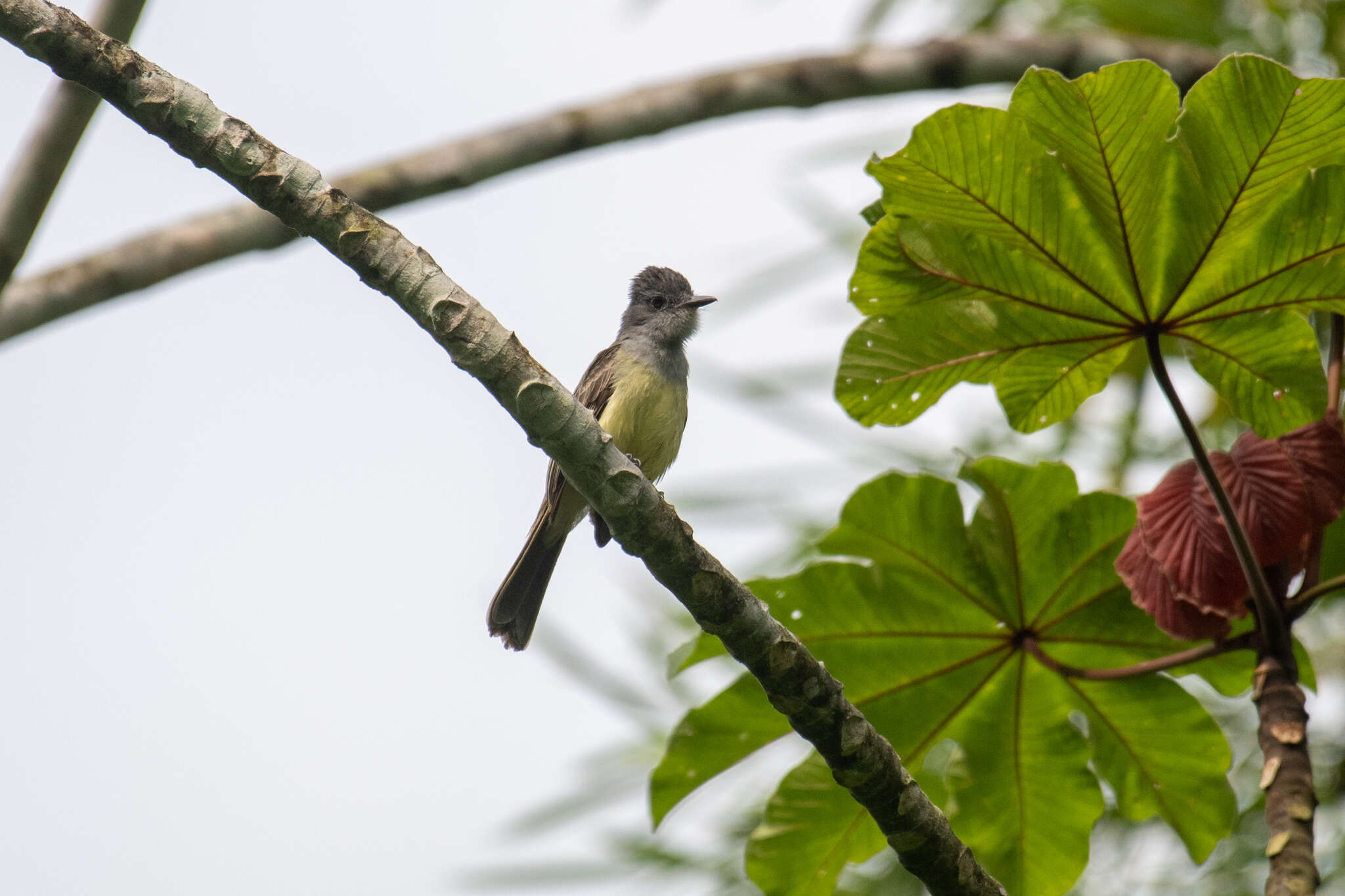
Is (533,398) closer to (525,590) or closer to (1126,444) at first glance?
(525,590)

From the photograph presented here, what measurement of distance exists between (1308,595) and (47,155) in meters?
3.45

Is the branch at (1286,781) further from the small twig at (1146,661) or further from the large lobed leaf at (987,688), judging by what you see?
the large lobed leaf at (987,688)

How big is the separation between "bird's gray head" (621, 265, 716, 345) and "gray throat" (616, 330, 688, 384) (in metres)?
0.03

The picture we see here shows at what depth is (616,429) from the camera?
16.6ft

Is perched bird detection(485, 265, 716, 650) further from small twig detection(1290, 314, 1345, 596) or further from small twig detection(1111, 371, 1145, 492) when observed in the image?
small twig detection(1290, 314, 1345, 596)

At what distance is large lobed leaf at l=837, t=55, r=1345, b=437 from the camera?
251 centimetres

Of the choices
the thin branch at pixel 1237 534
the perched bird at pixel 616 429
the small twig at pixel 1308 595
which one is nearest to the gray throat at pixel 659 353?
the perched bird at pixel 616 429

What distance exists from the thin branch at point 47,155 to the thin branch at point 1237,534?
2891mm

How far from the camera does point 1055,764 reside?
3.20 m

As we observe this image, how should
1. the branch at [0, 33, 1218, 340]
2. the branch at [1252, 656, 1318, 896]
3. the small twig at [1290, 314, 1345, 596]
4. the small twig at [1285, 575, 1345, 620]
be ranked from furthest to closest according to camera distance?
the branch at [0, 33, 1218, 340] → the small twig at [1290, 314, 1345, 596] → the small twig at [1285, 575, 1345, 620] → the branch at [1252, 656, 1318, 896]

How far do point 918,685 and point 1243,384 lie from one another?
110 centimetres

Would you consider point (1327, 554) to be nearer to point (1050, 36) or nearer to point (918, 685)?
point (918, 685)

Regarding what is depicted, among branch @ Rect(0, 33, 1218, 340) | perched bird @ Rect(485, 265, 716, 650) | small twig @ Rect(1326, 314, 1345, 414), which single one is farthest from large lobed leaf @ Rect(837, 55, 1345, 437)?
perched bird @ Rect(485, 265, 716, 650)

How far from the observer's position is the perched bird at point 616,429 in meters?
4.80
